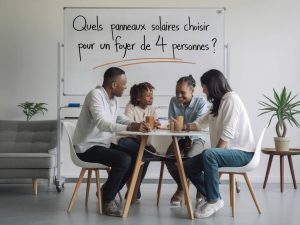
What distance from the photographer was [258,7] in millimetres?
5711

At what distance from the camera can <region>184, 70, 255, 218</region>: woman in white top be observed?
354 centimetres

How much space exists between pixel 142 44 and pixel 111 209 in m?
2.42

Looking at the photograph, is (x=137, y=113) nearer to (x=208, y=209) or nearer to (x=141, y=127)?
(x=141, y=127)

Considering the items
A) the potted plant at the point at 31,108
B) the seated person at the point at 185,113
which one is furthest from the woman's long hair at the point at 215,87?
the potted plant at the point at 31,108

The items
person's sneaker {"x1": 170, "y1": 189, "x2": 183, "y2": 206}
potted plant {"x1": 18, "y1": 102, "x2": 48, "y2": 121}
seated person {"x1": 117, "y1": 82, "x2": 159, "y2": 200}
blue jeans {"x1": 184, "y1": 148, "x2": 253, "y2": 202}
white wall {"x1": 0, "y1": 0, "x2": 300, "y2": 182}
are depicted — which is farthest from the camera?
white wall {"x1": 0, "y1": 0, "x2": 300, "y2": 182}

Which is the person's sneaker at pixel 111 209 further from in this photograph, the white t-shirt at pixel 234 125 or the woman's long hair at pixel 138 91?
the woman's long hair at pixel 138 91

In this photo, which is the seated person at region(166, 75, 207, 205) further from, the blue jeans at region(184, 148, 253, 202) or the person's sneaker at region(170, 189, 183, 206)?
the blue jeans at region(184, 148, 253, 202)

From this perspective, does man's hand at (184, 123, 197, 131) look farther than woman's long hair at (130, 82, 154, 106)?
No

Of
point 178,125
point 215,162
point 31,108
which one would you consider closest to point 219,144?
point 215,162

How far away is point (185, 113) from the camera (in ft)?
14.2

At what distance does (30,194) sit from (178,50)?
2.24 meters

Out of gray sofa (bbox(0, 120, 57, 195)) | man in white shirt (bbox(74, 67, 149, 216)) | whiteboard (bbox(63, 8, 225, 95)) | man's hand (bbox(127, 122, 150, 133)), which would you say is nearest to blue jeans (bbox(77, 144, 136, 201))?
man in white shirt (bbox(74, 67, 149, 216))

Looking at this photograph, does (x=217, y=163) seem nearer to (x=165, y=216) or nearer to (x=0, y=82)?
(x=165, y=216)

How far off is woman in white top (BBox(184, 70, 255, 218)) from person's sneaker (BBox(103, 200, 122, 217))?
59cm
